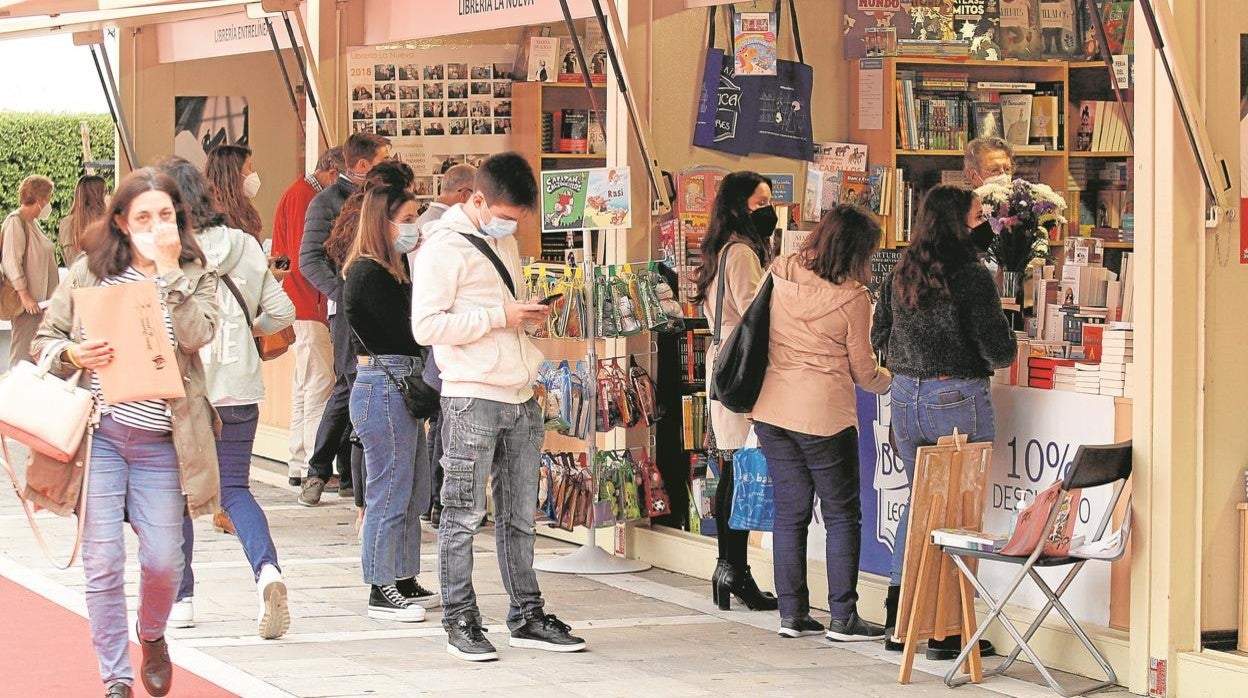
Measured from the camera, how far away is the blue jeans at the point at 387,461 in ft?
22.7

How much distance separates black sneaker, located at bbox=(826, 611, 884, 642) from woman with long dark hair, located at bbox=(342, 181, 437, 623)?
154 cm

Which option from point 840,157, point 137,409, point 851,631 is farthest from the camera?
point 840,157

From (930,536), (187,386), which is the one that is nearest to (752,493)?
(930,536)

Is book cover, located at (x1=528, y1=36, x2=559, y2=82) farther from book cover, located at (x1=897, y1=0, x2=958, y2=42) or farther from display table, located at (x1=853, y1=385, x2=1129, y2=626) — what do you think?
display table, located at (x1=853, y1=385, x2=1129, y2=626)

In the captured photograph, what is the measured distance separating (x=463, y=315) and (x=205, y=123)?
8.36m

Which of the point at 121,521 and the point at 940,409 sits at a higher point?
the point at 940,409

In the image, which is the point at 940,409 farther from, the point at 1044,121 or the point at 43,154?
the point at 43,154

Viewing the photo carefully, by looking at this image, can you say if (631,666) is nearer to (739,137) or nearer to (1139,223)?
(1139,223)

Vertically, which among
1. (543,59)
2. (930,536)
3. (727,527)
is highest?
(543,59)

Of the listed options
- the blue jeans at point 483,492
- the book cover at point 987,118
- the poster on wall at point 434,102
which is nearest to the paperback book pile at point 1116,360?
the blue jeans at point 483,492

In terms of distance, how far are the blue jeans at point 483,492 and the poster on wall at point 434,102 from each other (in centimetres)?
495

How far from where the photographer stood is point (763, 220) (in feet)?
24.0

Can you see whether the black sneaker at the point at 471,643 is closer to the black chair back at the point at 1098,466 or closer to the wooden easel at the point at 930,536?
the wooden easel at the point at 930,536

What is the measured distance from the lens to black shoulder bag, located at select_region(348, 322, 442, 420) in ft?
22.5
